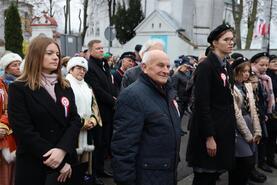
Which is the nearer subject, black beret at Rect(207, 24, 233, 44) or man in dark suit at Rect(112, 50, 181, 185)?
man in dark suit at Rect(112, 50, 181, 185)

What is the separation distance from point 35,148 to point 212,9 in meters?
29.5

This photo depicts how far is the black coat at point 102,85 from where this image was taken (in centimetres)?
576

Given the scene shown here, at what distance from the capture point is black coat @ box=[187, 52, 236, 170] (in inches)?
169

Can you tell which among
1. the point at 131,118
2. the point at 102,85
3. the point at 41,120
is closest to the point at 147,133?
the point at 131,118

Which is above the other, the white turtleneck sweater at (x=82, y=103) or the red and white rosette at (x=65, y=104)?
the red and white rosette at (x=65, y=104)

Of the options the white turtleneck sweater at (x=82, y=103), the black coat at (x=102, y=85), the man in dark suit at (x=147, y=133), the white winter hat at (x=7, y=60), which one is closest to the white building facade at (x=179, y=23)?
the black coat at (x=102, y=85)

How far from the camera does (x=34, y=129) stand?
10.6 feet

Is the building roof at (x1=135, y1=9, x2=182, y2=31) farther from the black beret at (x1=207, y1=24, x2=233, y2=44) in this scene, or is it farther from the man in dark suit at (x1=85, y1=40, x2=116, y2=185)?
the black beret at (x1=207, y1=24, x2=233, y2=44)

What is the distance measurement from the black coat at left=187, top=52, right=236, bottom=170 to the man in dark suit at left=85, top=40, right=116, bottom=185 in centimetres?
169

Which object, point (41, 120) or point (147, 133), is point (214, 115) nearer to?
point (147, 133)

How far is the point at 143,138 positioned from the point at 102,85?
273cm

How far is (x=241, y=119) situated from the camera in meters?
4.86

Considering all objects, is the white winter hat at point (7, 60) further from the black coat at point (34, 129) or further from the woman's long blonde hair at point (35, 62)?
the black coat at point (34, 129)

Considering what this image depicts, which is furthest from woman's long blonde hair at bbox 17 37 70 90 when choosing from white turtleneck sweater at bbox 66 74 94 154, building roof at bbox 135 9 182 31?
building roof at bbox 135 9 182 31
